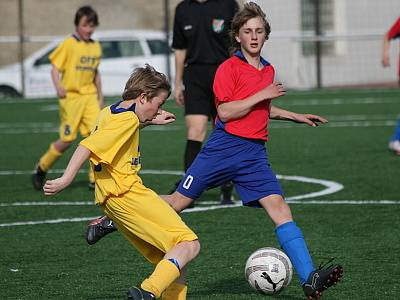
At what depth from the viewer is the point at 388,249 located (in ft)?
26.7

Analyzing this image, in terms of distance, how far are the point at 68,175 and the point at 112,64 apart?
883 inches

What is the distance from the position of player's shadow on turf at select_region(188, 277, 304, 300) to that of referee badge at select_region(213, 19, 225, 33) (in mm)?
3765

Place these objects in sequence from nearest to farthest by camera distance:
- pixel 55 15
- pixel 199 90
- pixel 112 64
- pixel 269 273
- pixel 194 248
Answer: pixel 194 248
pixel 269 273
pixel 199 90
pixel 112 64
pixel 55 15

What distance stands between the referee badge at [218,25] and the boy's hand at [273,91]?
3792 mm

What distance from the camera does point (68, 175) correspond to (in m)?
5.88

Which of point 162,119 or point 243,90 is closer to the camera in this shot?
point 162,119

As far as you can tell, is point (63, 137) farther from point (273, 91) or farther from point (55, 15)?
point (55, 15)

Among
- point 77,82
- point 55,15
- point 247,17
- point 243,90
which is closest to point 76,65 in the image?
point 77,82

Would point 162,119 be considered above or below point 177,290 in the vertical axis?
above

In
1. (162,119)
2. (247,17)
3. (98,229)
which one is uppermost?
(247,17)

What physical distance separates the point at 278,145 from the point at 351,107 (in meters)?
7.07

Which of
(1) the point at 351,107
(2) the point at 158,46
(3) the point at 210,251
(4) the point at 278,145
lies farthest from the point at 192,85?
(2) the point at 158,46

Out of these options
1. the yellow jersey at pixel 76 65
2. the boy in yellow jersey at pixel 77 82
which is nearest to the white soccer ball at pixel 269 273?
the boy in yellow jersey at pixel 77 82

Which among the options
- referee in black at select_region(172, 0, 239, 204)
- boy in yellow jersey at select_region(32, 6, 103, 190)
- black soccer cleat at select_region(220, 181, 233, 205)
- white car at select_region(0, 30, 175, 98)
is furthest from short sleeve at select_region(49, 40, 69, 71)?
white car at select_region(0, 30, 175, 98)
